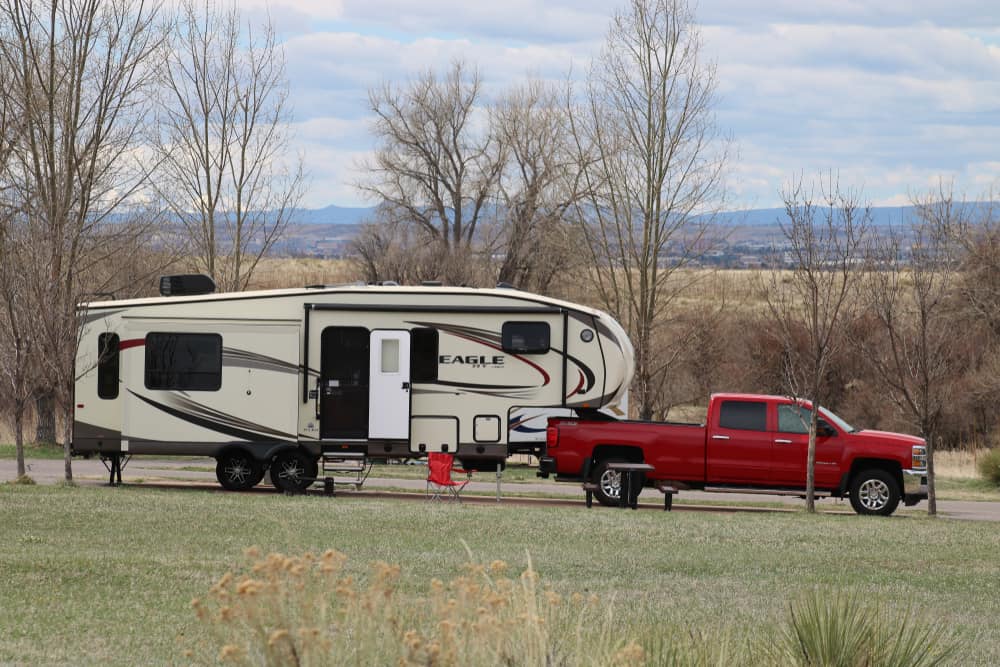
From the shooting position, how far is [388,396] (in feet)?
65.3

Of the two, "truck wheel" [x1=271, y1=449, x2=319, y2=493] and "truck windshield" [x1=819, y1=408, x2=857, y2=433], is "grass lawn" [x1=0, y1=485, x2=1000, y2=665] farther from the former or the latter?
"truck windshield" [x1=819, y1=408, x2=857, y2=433]

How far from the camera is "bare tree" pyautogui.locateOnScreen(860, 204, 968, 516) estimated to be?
19.5m

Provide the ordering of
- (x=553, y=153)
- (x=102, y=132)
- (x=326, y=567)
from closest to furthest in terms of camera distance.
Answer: (x=326, y=567) < (x=102, y=132) < (x=553, y=153)

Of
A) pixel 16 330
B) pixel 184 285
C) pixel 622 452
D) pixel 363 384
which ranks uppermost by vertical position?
pixel 184 285

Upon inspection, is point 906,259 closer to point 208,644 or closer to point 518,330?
point 518,330

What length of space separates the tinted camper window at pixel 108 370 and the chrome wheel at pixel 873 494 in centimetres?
1181

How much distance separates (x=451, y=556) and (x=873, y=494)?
9.31m

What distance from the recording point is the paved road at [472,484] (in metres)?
21.6

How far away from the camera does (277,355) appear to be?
19.9m

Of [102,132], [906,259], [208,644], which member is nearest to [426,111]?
[102,132]

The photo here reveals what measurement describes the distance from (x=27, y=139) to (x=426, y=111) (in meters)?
21.4

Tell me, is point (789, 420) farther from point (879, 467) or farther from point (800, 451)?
point (879, 467)

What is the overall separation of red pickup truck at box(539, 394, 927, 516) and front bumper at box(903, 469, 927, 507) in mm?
41

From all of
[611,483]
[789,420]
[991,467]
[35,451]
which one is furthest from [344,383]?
[991,467]
